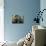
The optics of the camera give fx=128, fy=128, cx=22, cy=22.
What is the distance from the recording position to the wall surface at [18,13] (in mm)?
4828

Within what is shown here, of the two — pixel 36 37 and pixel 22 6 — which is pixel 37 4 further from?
pixel 36 37

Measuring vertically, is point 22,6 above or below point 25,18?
above

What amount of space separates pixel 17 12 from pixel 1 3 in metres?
→ 0.71

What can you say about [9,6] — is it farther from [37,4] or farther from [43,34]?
[43,34]

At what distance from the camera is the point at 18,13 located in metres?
4.88

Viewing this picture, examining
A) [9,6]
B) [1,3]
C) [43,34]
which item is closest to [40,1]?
[9,6]

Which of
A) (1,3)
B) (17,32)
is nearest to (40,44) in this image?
(17,32)

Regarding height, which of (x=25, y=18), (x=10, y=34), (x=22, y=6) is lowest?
(x=10, y=34)

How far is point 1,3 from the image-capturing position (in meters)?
4.89

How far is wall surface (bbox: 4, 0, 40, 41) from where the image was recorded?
15.8ft

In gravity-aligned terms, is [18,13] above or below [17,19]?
above

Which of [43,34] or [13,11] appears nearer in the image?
[43,34]

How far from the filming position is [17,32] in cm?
488

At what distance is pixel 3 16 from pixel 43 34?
2.77 meters
